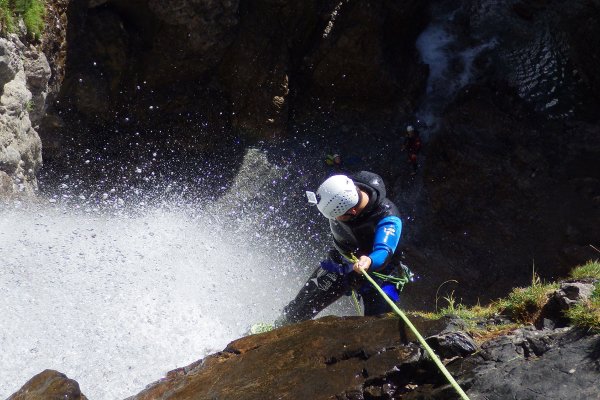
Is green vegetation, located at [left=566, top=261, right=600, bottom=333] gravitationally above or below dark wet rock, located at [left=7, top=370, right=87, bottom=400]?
above

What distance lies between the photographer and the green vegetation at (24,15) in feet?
27.4

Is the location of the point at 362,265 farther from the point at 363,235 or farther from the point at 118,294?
the point at 118,294

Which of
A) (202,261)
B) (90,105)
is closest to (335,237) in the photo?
(202,261)

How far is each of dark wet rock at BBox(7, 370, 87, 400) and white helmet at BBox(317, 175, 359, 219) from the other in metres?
2.76

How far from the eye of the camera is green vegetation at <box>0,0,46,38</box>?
8.34 meters

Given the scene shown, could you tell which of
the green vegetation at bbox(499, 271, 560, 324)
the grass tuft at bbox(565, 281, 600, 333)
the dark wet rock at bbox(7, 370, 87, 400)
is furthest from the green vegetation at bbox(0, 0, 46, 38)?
the grass tuft at bbox(565, 281, 600, 333)

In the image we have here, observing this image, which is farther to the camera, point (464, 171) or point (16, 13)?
point (464, 171)

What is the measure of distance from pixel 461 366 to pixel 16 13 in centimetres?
821

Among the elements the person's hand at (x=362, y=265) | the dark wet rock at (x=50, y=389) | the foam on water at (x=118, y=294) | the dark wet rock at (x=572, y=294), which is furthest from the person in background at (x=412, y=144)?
the dark wet rock at (x=50, y=389)

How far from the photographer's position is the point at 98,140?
12.1 metres

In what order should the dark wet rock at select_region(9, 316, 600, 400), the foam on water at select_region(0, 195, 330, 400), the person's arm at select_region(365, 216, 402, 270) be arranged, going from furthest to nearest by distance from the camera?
1. the foam on water at select_region(0, 195, 330, 400)
2. the person's arm at select_region(365, 216, 402, 270)
3. the dark wet rock at select_region(9, 316, 600, 400)

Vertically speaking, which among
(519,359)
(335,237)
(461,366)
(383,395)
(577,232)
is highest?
(519,359)

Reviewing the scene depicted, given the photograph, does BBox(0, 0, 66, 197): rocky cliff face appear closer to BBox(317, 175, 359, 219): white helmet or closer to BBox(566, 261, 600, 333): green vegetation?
BBox(317, 175, 359, 219): white helmet

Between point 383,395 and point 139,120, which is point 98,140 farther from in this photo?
point 383,395
